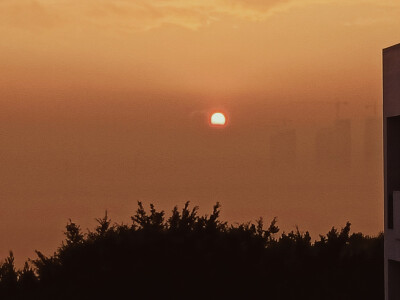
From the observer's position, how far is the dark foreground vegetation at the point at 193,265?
26.4 m

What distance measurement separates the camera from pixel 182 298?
84.6ft

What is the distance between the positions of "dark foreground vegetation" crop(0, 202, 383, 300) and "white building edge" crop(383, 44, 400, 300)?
7761 millimetres

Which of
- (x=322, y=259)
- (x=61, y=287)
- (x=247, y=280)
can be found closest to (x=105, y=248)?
(x=61, y=287)

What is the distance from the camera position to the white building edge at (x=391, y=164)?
56.5ft

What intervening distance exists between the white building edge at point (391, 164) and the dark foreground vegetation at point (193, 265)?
306 inches

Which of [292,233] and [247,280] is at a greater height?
[292,233]

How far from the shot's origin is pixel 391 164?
707 inches

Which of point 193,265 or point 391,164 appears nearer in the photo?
point 391,164

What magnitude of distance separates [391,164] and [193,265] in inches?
438

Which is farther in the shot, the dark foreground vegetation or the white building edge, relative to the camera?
the dark foreground vegetation

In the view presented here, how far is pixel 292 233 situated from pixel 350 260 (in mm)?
3059

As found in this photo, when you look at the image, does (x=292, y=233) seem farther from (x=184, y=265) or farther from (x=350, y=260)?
(x=184, y=265)

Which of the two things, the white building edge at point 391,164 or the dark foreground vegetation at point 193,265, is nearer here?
the white building edge at point 391,164

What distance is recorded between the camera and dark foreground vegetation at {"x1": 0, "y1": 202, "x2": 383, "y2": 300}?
26438 millimetres
